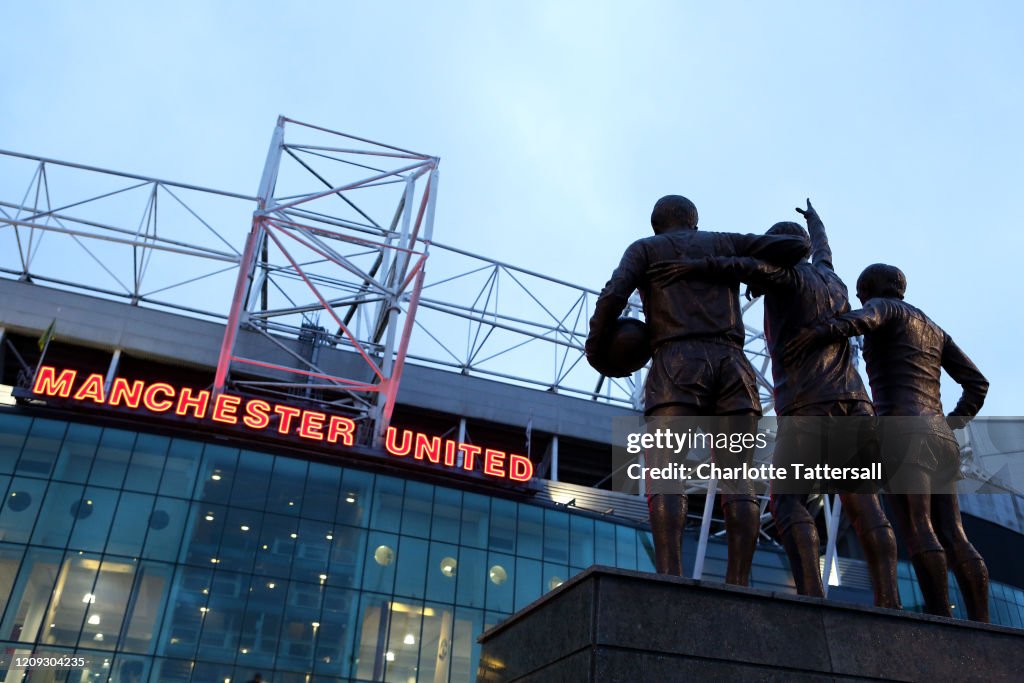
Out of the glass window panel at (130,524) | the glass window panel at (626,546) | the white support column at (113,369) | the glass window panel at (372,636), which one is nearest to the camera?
the glass window panel at (130,524)

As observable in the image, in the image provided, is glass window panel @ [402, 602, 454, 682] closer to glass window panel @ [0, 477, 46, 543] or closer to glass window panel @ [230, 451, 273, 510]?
glass window panel @ [230, 451, 273, 510]

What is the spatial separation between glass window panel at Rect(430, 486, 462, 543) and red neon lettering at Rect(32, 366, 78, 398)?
1349 centimetres

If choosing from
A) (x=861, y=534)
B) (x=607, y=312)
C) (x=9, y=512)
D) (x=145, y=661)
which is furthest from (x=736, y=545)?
(x=9, y=512)

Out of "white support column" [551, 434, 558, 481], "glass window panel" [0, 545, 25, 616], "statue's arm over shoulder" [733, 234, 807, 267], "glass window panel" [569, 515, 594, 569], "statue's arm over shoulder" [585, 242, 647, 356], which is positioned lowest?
"statue's arm over shoulder" [585, 242, 647, 356]

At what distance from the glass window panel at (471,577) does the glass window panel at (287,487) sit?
20.2ft

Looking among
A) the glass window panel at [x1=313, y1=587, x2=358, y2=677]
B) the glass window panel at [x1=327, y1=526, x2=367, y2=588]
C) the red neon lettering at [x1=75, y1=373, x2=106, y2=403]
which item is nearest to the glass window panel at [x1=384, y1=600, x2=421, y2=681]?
the glass window panel at [x1=313, y1=587, x2=358, y2=677]

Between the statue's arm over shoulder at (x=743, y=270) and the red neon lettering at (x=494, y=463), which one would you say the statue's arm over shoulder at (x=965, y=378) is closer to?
the statue's arm over shoulder at (x=743, y=270)

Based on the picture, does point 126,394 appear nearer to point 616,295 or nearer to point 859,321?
point 616,295

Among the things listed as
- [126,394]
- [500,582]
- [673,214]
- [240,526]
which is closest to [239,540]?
[240,526]

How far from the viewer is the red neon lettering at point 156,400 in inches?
1264

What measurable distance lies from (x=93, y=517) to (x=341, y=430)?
9.03 metres

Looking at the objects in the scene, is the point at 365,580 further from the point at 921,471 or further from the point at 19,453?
the point at 921,471

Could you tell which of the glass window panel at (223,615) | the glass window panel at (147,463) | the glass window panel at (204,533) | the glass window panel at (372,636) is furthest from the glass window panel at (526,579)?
the glass window panel at (147,463)

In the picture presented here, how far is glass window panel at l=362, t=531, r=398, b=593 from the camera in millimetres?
30781
